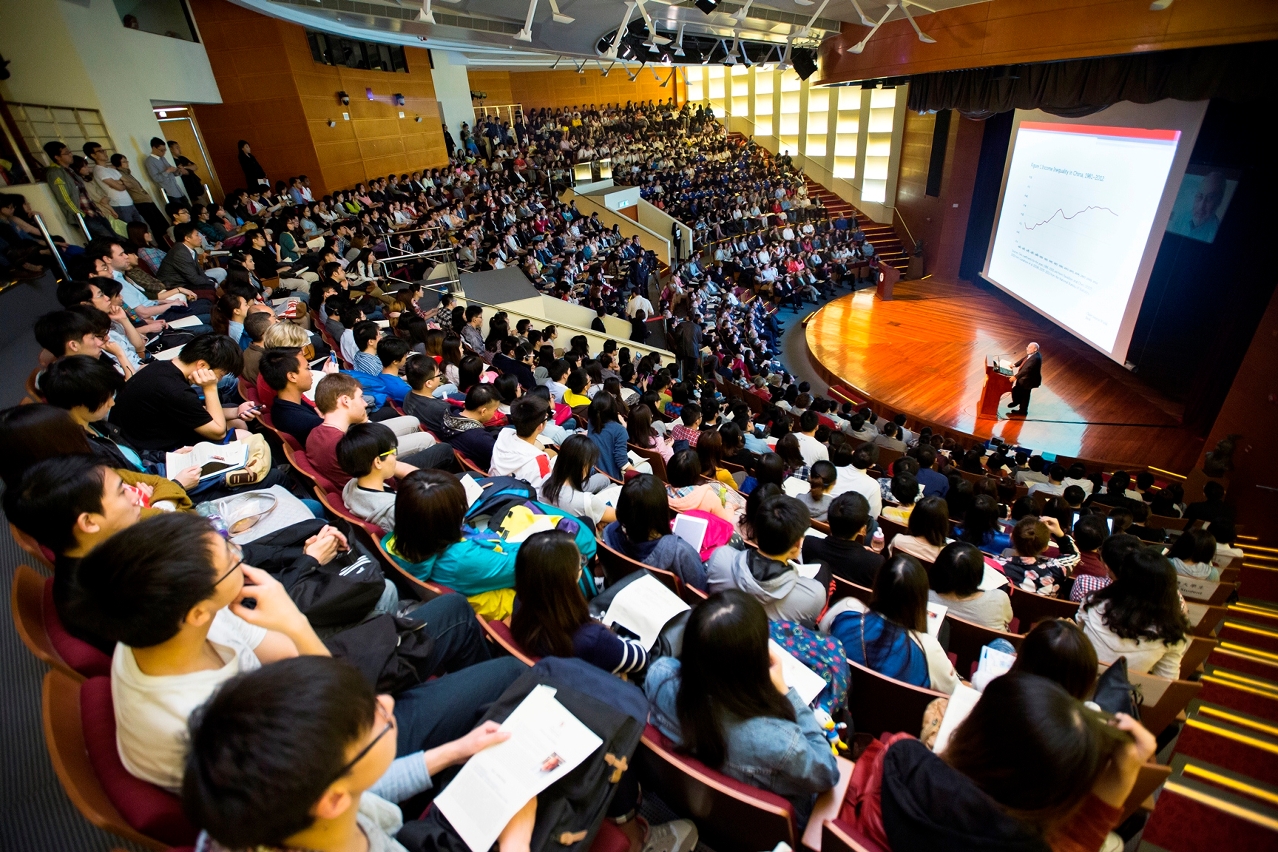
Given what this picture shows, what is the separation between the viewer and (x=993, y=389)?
663cm

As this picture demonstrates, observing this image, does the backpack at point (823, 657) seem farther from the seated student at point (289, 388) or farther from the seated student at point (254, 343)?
the seated student at point (254, 343)

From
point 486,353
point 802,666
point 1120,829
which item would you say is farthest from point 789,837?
point 486,353

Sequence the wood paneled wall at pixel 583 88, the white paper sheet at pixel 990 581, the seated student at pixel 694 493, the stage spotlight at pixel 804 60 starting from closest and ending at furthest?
the white paper sheet at pixel 990 581 < the seated student at pixel 694 493 < the stage spotlight at pixel 804 60 < the wood paneled wall at pixel 583 88

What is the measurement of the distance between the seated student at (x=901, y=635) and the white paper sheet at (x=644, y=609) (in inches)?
23.2

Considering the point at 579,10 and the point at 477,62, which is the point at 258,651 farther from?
the point at 477,62

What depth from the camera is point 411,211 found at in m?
10.4

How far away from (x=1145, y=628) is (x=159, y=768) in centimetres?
274

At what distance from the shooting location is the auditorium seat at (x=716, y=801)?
1139 mm

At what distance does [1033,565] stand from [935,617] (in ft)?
4.09

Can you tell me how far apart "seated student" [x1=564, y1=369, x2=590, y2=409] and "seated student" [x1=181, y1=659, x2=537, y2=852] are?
3.86 metres

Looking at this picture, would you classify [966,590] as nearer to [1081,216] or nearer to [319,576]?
[319,576]

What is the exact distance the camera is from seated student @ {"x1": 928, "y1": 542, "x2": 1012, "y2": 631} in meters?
2.13

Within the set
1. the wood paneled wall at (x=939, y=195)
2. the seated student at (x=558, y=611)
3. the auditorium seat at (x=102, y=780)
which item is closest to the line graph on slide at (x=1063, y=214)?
the wood paneled wall at (x=939, y=195)

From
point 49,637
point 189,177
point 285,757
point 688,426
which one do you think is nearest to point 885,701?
point 285,757
